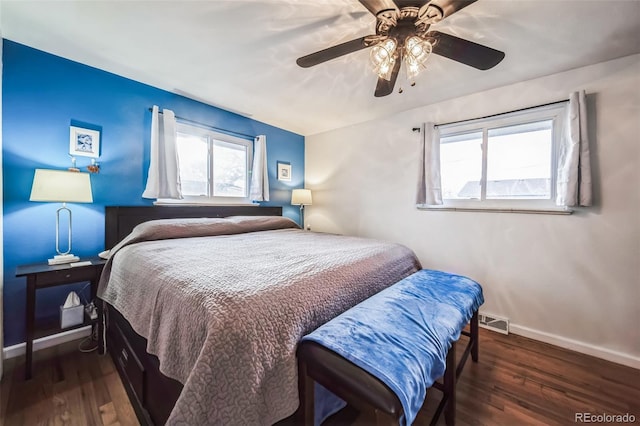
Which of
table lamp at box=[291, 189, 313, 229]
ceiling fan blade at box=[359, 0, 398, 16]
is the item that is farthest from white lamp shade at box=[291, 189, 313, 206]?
ceiling fan blade at box=[359, 0, 398, 16]

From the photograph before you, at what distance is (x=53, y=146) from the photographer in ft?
6.67

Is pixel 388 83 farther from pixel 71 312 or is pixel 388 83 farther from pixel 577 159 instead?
pixel 71 312

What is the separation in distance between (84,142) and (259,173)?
5.81 feet

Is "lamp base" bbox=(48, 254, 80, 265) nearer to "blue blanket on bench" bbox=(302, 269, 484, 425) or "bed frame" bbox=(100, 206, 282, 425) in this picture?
"bed frame" bbox=(100, 206, 282, 425)

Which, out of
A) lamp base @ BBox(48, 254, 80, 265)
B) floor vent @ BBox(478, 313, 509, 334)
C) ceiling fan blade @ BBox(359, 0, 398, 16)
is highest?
ceiling fan blade @ BBox(359, 0, 398, 16)

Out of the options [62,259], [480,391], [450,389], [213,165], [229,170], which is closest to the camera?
[450,389]

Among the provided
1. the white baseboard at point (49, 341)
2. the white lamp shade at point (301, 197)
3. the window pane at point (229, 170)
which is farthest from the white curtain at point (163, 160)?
the white lamp shade at point (301, 197)

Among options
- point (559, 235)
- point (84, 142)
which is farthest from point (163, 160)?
point (559, 235)

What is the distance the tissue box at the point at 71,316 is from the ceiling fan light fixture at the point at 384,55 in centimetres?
288

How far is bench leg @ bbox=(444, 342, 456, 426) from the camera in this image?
1.26 metres

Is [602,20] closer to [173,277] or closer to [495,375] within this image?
[495,375]

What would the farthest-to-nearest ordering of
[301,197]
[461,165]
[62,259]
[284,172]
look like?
[284,172]
[301,197]
[461,165]
[62,259]

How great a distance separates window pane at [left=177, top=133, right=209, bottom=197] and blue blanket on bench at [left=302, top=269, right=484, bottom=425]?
2560 millimetres

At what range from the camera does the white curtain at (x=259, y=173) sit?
3430 mm
